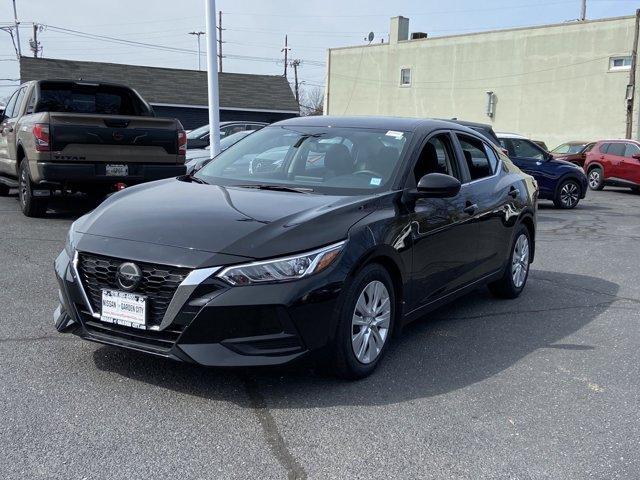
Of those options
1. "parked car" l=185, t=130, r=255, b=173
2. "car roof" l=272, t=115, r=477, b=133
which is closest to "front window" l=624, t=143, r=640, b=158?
"parked car" l=185, t=130, r=255, b=173

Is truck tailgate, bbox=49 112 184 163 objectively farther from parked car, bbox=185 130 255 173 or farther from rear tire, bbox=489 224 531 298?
rear tire, bbox=489 224 531 298

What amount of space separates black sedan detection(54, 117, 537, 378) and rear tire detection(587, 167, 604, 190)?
1761 cm

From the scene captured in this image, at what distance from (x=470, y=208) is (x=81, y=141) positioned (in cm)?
577

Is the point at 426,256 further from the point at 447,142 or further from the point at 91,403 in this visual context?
the point at 91,403

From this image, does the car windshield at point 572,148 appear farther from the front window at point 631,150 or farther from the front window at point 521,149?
the front window at point 521,149

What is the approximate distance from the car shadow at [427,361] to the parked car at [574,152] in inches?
797

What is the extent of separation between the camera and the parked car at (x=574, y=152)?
2558 cm

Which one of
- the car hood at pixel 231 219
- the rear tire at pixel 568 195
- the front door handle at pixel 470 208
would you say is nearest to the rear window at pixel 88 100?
the car hood at pixel 231 219

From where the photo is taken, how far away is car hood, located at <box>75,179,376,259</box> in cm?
371

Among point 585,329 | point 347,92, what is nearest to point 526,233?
point 585,329

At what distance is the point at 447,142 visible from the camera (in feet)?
18.0

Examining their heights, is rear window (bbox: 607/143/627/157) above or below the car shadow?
above

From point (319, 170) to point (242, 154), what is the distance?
794mm

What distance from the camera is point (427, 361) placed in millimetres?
4621
